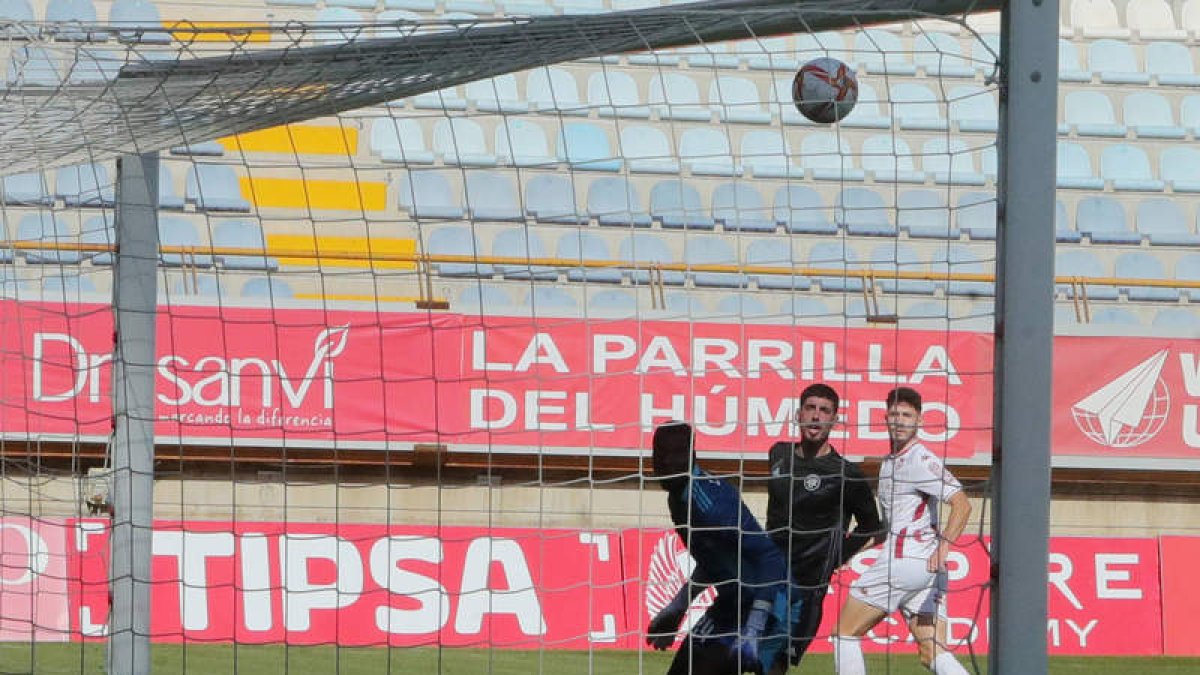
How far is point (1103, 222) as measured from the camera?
15.7 meters

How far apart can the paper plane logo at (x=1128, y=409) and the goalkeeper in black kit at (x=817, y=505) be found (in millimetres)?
5336

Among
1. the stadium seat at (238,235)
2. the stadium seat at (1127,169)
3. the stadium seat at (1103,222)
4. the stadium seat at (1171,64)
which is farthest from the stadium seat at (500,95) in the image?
the stadium seat at (1171,64)

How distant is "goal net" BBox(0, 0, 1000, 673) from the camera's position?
30.1ft

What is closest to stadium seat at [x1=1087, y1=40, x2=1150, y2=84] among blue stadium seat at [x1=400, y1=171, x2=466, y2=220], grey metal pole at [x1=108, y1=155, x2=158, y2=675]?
blue stadium seat at [x1=400, y1=171, x2=466, y2=220]

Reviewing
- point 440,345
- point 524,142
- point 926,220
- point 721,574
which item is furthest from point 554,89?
point 721,574

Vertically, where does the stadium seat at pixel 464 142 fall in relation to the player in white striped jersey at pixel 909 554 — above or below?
above

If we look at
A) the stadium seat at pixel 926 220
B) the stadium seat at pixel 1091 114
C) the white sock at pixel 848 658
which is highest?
the stadium seat at pixel 1091 114

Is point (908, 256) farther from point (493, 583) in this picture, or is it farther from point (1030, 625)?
point (1030, 625)

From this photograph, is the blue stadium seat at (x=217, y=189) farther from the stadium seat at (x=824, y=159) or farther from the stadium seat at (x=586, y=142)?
the stadium seat at (x=824, y=159)

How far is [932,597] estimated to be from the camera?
25.3 feet

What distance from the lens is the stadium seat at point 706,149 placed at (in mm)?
15180

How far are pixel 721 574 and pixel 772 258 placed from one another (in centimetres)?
844

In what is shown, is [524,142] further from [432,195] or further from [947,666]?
[947,666]

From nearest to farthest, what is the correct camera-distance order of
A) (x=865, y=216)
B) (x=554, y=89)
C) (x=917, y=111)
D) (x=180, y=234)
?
(x=180, y=234) < (x=865, y=216) < (x=554, y=89) < (x=917, y=111)
